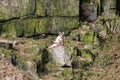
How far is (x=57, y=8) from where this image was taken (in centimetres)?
1468

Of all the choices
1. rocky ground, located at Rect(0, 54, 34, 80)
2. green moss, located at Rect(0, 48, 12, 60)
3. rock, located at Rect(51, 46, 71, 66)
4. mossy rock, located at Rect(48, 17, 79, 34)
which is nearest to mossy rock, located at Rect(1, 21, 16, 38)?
mossy rock, located at Rect(48, 17, 79, 34)

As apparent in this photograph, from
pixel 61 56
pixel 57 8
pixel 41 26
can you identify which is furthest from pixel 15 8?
pixel 61 56

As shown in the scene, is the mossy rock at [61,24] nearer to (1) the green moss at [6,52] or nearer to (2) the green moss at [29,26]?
(2) the green moss at [29,26]

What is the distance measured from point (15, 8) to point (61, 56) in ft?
9.51

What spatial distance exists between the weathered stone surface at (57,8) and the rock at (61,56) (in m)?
2.33

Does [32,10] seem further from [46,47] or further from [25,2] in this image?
[46,47]

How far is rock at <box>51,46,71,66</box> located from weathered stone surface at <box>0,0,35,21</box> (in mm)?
2354

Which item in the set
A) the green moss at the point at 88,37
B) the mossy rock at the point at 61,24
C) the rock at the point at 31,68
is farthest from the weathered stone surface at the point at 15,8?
the rock at the point at 31,68

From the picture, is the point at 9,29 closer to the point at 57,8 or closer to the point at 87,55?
the point at 57,8

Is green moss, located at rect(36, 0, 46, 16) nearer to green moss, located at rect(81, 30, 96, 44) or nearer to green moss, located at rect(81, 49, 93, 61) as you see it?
green moss, located at rect(81, 30, 96, 44)

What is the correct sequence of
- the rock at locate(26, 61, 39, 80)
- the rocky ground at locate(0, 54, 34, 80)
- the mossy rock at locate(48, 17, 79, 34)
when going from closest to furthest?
the rocky ground at locate(0, 54, 34, 80) → the rock at locate(26, 61, 39, 80) → the mossy rock at locate(48, 17, 79, 34)

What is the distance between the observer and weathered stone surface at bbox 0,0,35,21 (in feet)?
46.3

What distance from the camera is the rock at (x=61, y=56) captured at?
A: 12.4 m

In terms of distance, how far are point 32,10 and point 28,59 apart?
2.89 meters
